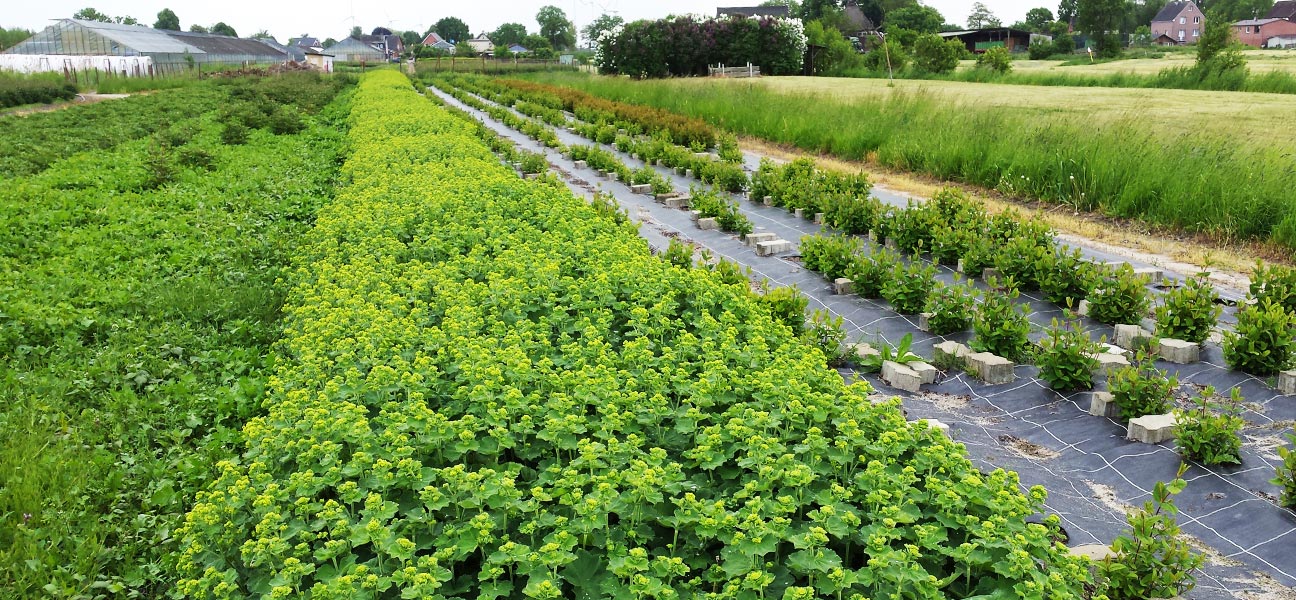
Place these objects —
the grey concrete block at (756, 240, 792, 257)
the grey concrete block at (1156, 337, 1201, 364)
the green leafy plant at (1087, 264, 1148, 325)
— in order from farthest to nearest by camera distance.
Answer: the grey concrete block at (756, 240, 792, 257)
the green leafy plant at (1087, 264, 1148, 325)
the grey concrete block at (1156, 337, 1201, 364)

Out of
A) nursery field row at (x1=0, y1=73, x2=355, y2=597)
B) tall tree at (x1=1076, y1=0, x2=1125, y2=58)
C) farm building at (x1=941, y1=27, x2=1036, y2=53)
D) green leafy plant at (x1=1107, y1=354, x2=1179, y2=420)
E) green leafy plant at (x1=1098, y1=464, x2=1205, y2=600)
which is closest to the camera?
green leafy plant at (x1=1098, y1=464, x2=1205, y2=600)

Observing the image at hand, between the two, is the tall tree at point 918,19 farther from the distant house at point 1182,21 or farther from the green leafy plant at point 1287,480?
the green leafy plant at point 1287,480

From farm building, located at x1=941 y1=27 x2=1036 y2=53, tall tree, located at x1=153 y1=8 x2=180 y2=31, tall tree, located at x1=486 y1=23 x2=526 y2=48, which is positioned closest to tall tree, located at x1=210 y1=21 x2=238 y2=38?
tall tree, located at x1=153 y1=8 x2=180 y2=31

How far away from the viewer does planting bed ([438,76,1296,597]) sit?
12.2ft

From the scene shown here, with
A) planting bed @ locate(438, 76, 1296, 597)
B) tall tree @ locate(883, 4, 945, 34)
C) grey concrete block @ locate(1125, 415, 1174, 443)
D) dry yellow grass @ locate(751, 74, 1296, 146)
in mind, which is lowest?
planting bed @ locate(438, 76, 1296, 597)

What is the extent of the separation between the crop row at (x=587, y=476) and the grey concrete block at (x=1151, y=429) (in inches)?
60.2

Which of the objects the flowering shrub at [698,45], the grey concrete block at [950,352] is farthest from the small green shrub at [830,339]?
the flowering shrub at [698,45]

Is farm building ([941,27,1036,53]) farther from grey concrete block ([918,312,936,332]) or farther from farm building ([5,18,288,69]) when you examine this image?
grey concrete block ([918,312,936,332])

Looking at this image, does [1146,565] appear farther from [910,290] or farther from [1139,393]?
[910,290]

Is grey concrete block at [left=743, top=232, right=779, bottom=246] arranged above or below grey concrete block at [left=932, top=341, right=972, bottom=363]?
above

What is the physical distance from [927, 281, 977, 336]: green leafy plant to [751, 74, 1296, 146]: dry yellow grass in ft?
28.0

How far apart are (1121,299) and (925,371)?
1755 mm

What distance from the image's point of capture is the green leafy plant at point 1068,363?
16.5 feet

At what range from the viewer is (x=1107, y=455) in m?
4.46
